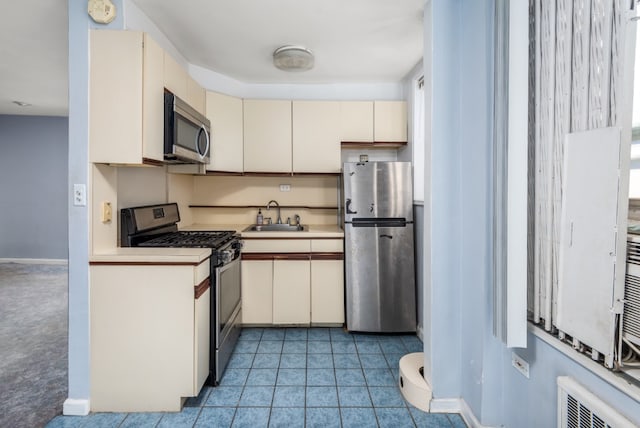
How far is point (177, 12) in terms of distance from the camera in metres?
2.14

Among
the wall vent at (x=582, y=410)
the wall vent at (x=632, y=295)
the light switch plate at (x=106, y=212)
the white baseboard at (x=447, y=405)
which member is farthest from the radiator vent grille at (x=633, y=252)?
the light switch plate at (x=106, y=212)

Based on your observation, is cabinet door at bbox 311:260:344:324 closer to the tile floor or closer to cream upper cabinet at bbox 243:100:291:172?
the tile floor

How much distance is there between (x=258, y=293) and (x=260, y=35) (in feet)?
6.92

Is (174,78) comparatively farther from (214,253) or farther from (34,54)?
(34,54)

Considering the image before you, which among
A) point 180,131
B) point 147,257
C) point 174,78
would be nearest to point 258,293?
point 147,257

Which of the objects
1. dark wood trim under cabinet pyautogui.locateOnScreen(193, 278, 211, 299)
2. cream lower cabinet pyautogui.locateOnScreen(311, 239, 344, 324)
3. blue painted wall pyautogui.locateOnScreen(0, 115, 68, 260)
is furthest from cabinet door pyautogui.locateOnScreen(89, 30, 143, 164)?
blue painted wall pyautogui.locateOnScreen(0, 115, 68, 260)

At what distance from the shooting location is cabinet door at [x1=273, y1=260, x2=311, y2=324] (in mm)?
2922

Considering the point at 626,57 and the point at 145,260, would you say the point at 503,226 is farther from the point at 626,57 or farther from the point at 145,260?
the point at 145,260

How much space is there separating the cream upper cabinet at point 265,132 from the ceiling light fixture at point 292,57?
1.53ft

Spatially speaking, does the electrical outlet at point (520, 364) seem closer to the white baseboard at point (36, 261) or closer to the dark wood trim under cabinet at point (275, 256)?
the dark wood trim under cabinet at point (275, 256)

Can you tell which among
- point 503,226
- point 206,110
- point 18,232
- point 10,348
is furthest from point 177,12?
point 18,232

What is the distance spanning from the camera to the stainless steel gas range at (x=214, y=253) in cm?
204

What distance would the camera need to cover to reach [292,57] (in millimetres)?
2615

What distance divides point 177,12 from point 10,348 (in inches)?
111
